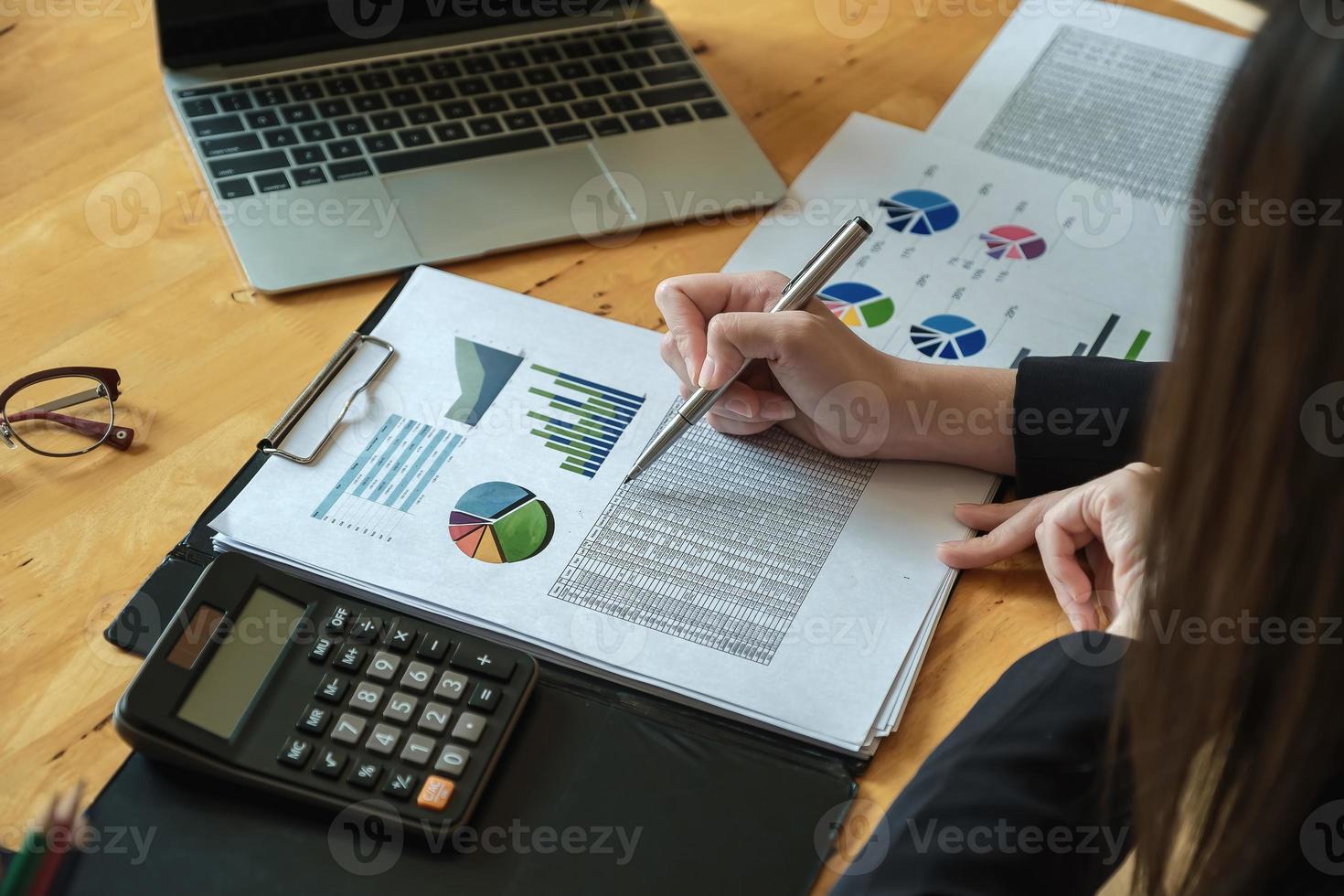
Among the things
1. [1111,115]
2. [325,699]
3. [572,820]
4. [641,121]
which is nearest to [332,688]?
[325,699]

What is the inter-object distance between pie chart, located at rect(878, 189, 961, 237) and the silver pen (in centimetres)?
17

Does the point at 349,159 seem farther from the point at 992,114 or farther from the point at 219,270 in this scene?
the point at 992,114

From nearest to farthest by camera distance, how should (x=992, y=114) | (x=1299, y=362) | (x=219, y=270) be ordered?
1. (x=1299, y=362)
2. (x=219, y=270)
3. (x=992, y=114)

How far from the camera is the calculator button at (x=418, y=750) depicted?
0.57m

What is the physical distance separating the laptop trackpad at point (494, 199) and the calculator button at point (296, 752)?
15.9 inches

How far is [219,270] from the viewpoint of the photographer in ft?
2.83

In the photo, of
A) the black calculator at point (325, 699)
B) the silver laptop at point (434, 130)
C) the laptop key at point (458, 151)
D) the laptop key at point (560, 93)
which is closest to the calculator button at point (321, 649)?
the black calculator at point (325, 699)

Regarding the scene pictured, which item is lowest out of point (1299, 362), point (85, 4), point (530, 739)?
point (530, 739)

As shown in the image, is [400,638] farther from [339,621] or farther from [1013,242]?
[1013,242]

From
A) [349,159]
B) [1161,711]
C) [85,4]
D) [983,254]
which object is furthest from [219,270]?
[1161,711]

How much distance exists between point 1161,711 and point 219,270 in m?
0.69

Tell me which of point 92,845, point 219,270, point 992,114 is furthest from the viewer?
point 992,114

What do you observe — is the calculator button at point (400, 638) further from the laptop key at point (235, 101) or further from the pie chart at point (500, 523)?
the laptop key at point (235, 101)

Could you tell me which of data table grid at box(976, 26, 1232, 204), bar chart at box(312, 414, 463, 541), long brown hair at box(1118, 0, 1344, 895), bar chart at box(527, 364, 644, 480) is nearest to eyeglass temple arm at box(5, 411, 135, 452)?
bar chart at box(312, 414, 463, 541)
